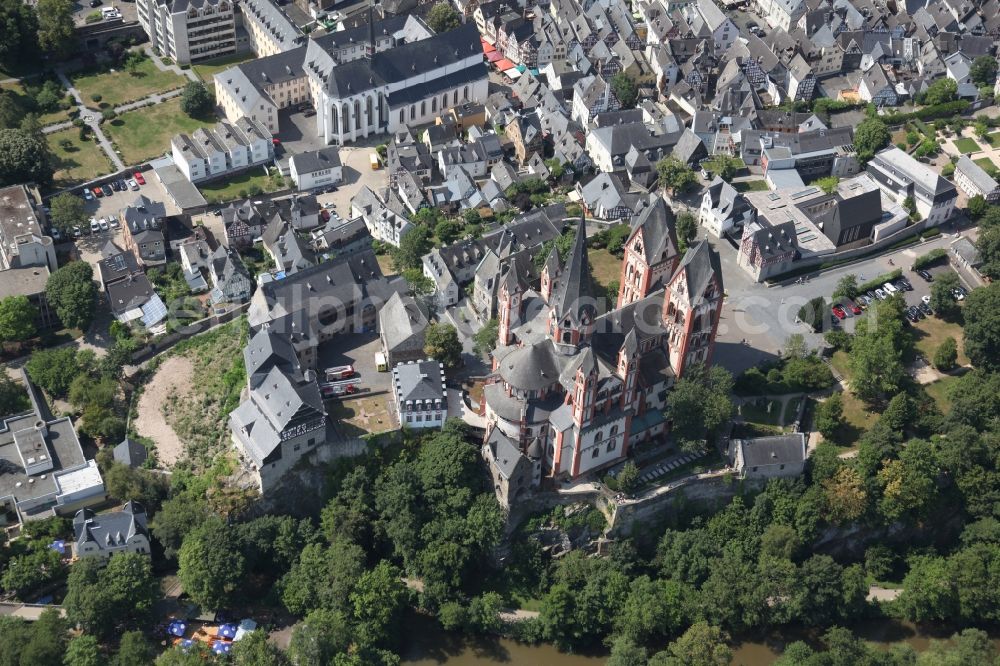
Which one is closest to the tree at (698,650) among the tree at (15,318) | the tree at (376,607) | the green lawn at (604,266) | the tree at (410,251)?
the tree at (376,607)

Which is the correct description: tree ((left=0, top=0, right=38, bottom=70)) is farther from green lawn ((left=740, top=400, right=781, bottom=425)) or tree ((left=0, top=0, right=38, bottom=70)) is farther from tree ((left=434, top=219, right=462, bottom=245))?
green lawn ((left=740, top=400, right=781, bottom=425))

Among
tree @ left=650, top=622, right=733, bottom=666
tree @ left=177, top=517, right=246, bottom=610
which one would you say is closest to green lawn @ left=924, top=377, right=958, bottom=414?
tree @ left=650, top=622, right=733, bottom=666

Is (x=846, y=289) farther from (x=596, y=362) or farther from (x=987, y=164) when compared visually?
(x=596, y=362)

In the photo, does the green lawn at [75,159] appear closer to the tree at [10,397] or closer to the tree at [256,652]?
the tree at [10,397]

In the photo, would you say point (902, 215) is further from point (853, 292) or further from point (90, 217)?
point (90, 217)

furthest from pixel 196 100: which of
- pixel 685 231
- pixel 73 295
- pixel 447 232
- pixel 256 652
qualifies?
pixel 256 652

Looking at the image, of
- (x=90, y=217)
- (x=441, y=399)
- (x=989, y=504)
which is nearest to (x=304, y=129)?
(x=90, y=217)
